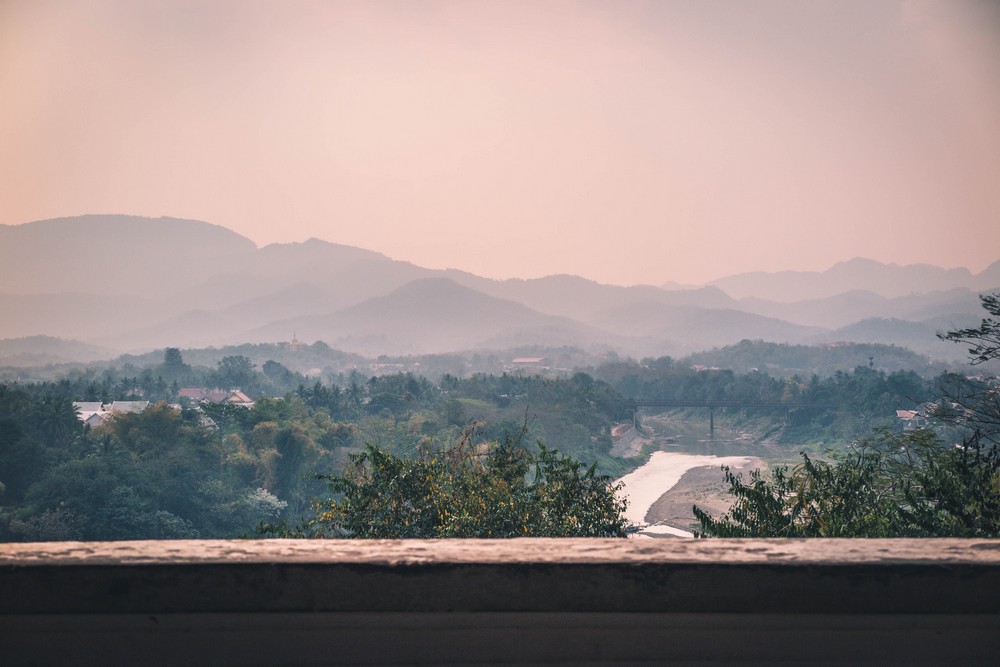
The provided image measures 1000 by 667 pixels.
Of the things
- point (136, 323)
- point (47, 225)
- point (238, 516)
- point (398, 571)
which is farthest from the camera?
point (136, 323)

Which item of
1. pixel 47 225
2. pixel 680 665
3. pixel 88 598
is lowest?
pixel 680 665

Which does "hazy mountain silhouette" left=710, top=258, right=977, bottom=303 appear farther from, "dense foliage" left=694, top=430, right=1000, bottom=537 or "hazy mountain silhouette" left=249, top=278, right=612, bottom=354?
"dense foliage" left=694, top=430, right=1000, bottom=537

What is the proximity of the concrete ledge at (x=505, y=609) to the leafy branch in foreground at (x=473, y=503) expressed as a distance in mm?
7399

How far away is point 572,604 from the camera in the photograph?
1062 millimetres

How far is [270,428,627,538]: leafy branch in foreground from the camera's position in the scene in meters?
8.82

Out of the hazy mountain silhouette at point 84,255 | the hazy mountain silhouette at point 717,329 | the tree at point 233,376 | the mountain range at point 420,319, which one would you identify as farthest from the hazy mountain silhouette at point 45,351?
the hazy mountain silhouette at point 717,329

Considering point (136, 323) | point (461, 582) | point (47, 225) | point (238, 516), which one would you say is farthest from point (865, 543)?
point (136, 323)

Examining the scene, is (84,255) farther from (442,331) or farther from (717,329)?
(717,329)

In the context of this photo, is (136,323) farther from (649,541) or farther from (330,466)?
(649,541)

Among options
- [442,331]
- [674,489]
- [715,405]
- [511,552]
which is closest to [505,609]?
[511,552]

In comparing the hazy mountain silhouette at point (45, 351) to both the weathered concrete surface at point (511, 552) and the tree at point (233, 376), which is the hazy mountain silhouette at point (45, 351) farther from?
the weathered concrete surface at point (511, 552)

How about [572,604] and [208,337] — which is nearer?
[572,604]

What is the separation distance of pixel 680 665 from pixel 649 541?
17 centimetres

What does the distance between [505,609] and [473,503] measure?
8.22 m
